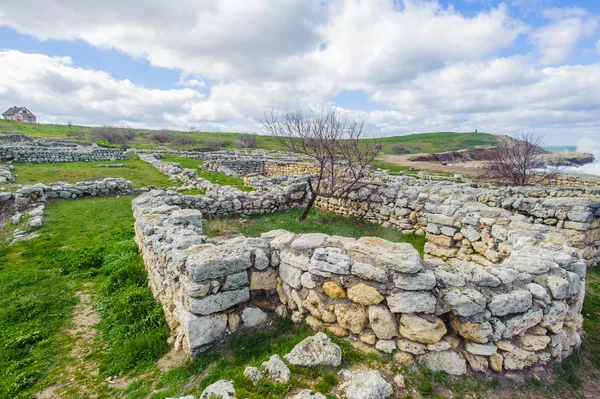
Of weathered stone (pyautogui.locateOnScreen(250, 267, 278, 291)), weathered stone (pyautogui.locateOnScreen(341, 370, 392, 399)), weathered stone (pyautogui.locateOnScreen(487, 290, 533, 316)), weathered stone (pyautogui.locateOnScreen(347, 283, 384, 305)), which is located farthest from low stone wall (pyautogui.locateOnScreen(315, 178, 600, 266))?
weathered stone (pyautogui.locateOnScreen(250, 267, 278, 291))

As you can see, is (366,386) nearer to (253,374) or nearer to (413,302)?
(413,302)

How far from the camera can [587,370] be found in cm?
380

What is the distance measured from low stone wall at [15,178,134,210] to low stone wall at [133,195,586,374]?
1295 centimetres

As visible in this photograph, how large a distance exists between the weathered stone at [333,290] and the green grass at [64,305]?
2734 mm

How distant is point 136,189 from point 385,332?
16.9 m

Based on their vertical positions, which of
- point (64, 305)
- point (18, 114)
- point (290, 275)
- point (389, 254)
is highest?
point (18, 114)

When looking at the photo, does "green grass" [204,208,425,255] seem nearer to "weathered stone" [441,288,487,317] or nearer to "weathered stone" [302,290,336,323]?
"weathered stone" [441,288,487,317]

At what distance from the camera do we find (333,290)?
381 cm

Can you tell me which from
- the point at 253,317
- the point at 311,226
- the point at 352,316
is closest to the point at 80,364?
the point at 253,317

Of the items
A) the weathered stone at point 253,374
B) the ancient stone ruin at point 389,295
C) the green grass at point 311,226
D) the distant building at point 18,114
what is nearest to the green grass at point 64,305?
the ancient stone ruin at point 389,295

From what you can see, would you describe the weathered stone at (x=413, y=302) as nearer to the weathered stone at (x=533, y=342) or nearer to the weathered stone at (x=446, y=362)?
the weathered stone at (x=446, y=362)

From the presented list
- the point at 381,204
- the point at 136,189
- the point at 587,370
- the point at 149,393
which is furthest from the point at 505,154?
the point at 136,189

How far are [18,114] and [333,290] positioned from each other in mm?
122661

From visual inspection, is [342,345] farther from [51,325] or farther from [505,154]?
[505,154]
